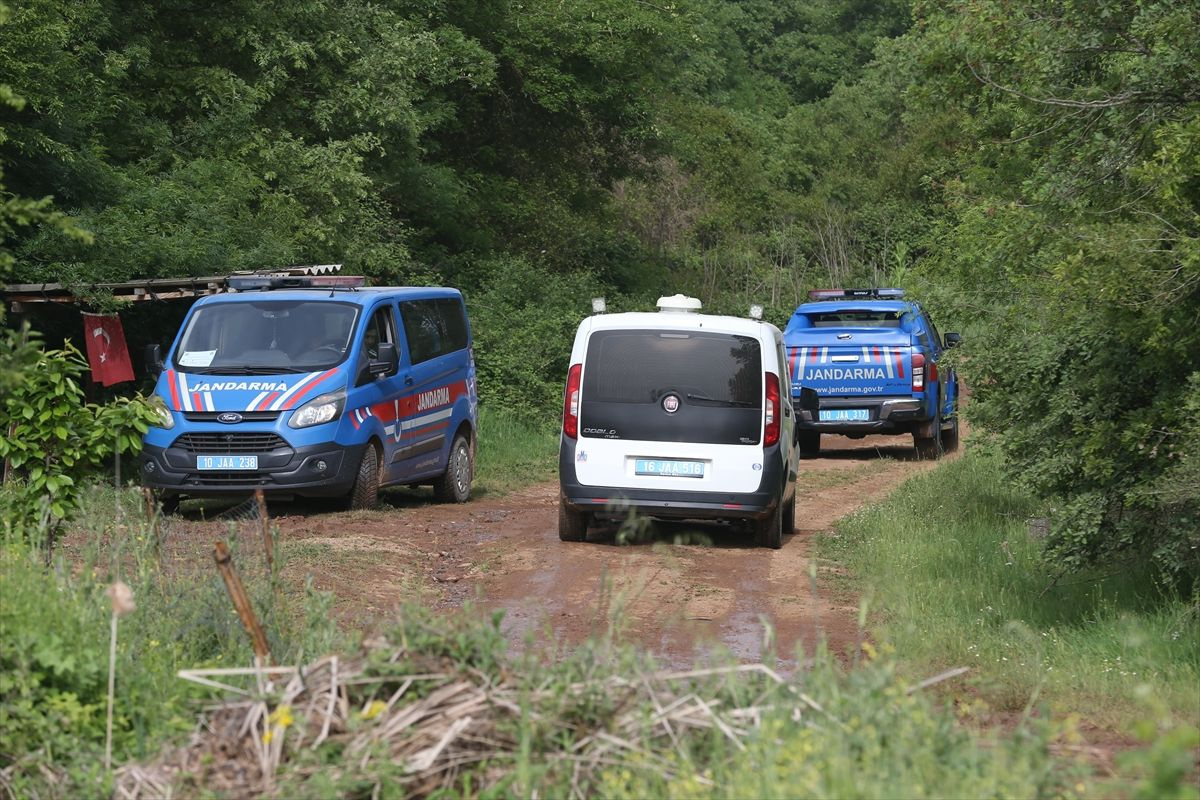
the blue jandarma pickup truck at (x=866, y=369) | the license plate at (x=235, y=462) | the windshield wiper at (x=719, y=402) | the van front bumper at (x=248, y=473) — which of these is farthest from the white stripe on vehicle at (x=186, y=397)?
the blue jandarma pickup truck at (x=866, y=369)

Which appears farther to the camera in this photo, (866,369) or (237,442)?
(866,369)

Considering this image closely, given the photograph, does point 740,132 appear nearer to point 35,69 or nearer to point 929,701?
point 35,69

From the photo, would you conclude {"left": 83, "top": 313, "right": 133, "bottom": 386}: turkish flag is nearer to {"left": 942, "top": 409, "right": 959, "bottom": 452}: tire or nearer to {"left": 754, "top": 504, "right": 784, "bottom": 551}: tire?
{"left": 754, "top": 504, "right": 784, "bottom": 551}: tire

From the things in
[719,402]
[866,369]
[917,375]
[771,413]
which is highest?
[719,402]

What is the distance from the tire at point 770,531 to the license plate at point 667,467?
0.75m

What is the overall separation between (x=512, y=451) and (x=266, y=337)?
6.71 metres

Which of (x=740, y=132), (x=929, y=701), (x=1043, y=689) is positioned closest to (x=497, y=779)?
(x=929, y=701)

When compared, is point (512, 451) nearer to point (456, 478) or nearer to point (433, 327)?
→ point (456, 478)

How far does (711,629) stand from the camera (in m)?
9.31

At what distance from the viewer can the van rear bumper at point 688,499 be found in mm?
12461

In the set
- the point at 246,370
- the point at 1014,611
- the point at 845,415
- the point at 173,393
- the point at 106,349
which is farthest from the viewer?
the point at 845,415

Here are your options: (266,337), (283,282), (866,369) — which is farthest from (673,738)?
(866,369)

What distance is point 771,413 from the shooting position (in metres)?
12.7

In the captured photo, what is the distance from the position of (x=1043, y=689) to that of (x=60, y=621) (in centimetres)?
444
